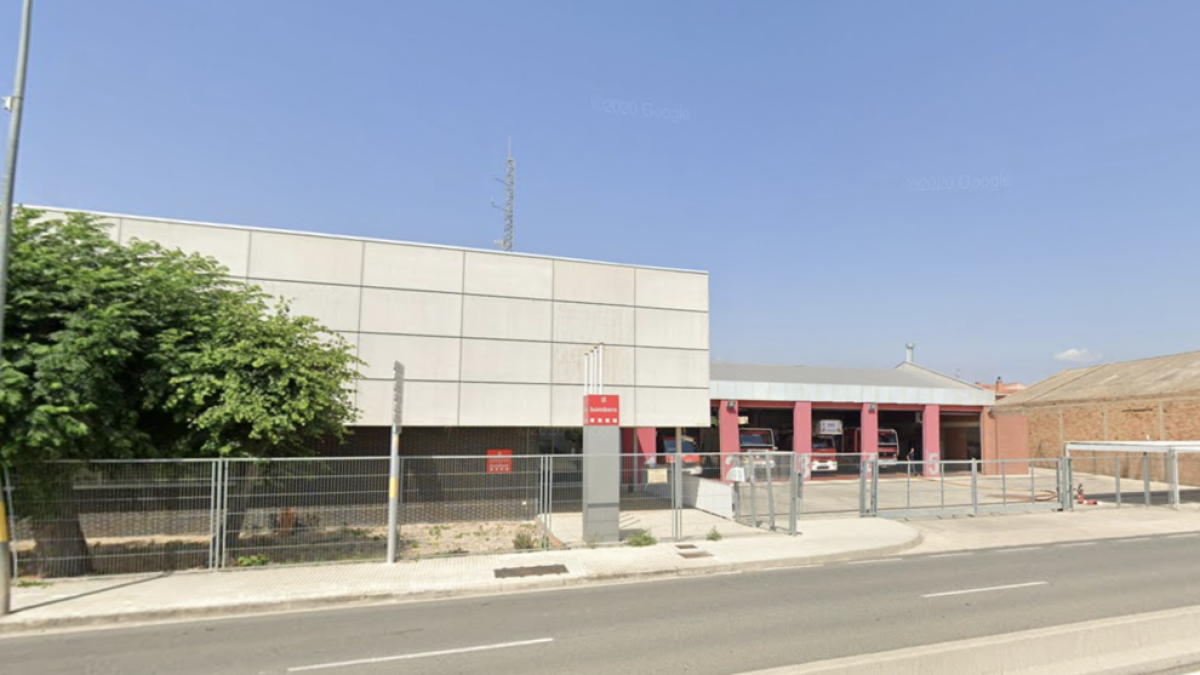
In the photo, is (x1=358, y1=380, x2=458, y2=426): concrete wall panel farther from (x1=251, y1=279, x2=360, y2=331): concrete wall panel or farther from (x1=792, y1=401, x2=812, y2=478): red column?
(x1=792, y1=401, x2=812, y2=478): red column

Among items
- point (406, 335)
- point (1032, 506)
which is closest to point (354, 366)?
point (406, 335)

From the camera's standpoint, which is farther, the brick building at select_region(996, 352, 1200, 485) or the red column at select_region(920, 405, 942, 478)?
the red column at select_region(920, 405, 942, 478)

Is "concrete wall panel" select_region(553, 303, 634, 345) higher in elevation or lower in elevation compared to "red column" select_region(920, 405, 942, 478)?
higher

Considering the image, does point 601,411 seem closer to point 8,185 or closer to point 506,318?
point 506,318

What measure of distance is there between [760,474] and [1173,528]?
1153 cm

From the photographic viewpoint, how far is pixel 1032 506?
22.3 meters

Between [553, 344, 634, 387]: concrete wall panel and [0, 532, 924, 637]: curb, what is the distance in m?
8.50

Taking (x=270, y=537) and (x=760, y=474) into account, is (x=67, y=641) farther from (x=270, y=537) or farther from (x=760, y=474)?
(x=760, y=474)

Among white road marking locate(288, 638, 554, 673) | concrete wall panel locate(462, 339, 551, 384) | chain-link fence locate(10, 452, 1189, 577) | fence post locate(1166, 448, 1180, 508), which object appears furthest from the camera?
fence post locate(1166, 448, 1180, 508)

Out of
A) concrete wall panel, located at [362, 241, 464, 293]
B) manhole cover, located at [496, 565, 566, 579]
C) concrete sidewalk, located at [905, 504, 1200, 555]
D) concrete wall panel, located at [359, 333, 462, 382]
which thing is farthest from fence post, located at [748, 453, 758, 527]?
concrete wall panel, located at [362, 241, 464, 293]

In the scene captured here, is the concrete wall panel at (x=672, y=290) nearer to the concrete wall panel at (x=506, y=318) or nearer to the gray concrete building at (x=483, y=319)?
the gray concrete building at (x=483, y=319)

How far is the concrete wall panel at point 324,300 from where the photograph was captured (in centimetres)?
1791

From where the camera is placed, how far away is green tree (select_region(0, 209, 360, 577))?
1012 cm

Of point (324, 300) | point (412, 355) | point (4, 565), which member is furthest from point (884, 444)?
point (4, 565)
